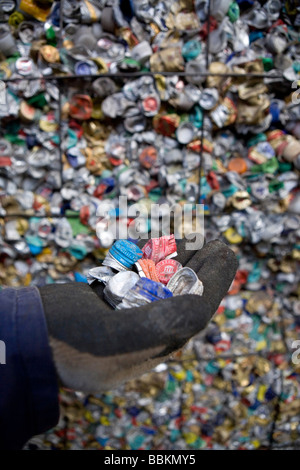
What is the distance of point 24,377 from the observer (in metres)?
0.48

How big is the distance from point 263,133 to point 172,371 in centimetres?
126

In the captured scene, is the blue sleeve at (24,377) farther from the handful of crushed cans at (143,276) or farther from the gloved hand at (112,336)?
the handful of crushed cans at (143,276)

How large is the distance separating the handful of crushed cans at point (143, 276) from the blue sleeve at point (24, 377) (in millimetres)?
192

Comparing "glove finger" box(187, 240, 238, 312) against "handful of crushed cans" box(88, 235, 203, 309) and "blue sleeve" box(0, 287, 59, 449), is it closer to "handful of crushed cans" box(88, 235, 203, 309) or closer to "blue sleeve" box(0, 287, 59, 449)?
"handful of crushed cans" box(88, 235, 203, 309)

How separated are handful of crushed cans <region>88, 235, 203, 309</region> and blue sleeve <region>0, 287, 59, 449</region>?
192mm

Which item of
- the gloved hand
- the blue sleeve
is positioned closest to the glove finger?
the gloved hand

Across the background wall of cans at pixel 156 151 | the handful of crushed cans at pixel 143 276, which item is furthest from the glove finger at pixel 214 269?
the background wall of cans at pixel 156 151

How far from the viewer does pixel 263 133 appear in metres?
1.58

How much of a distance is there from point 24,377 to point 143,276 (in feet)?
1.12

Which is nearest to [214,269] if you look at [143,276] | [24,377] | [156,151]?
[143,276]

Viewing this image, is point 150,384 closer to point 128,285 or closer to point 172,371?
Result: point 172,371

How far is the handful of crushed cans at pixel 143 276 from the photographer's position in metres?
0.63

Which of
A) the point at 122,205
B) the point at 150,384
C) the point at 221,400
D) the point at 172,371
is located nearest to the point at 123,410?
the point at 150,384

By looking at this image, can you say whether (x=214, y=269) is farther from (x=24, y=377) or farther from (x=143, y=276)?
(x=24, y=377)
